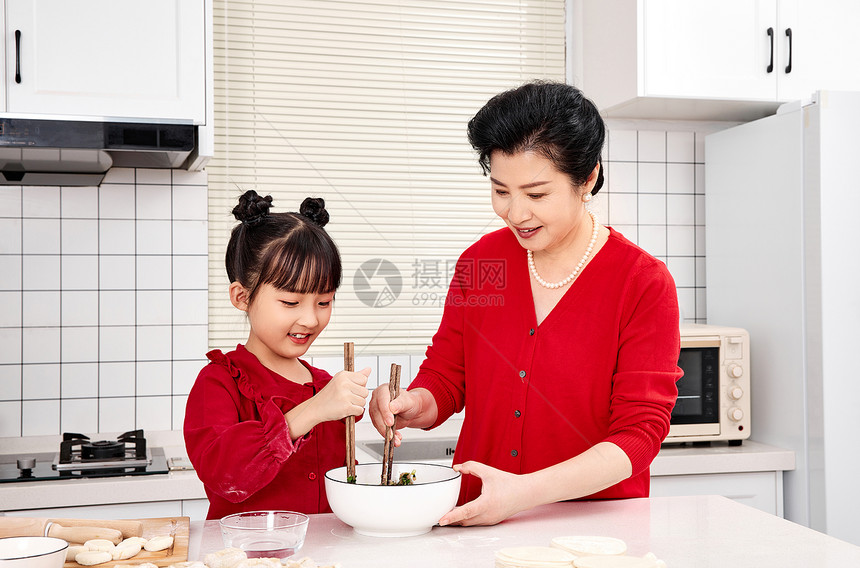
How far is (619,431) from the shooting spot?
3.88ft

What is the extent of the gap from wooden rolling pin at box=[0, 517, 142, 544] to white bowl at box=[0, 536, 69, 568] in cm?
3

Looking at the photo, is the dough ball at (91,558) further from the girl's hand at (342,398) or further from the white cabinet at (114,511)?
the white cabinet at (114,511)

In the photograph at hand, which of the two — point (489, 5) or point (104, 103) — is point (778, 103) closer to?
point (489, 5)

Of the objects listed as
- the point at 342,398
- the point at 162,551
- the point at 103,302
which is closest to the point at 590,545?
the point at 342,398

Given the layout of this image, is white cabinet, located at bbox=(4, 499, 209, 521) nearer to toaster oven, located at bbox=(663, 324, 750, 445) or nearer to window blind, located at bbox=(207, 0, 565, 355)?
window blind, located at bbox=(207, 0, 565, 355)

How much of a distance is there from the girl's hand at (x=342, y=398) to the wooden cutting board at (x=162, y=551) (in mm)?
228

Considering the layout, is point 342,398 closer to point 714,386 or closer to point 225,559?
point 225,559

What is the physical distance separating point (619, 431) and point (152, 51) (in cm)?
149

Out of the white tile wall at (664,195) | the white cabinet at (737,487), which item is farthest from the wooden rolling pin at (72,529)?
the white tile wall at (664,195)

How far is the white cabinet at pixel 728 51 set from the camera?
2.30m

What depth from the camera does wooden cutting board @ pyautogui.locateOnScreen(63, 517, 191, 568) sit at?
906 mm

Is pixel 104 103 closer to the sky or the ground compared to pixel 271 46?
closer to the ground

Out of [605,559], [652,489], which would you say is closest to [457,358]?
[605,559]

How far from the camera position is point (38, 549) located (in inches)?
33.9
